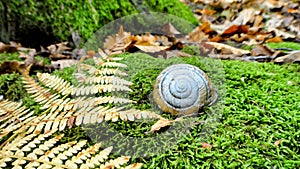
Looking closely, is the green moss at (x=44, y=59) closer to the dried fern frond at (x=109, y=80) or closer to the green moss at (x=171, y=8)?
the dried fern frond at (x=109, y=80)

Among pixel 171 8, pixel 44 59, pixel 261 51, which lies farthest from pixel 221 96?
pixel 171 8

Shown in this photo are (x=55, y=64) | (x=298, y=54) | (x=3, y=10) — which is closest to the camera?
(x=298, y=54)

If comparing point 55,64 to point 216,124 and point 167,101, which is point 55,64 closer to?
point 167,101

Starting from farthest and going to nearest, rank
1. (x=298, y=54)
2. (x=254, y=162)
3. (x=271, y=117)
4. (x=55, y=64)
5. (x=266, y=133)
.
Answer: (x=55, y=64) → (x=298, y=54) → (x=271, y=117) → (x=266, y=133) → (x=254, y=162)

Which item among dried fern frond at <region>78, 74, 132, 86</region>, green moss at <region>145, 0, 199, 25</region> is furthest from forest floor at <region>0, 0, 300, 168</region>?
green moss at <region>145, 0, 199, 25</region>

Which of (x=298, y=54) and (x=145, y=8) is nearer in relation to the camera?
(x=298, y=54)

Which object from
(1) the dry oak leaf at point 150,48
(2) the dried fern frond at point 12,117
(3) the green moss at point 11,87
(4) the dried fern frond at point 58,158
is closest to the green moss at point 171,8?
(1) the dry oak leaf at point 150,48

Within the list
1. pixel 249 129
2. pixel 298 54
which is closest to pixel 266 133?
pixel 249 129
